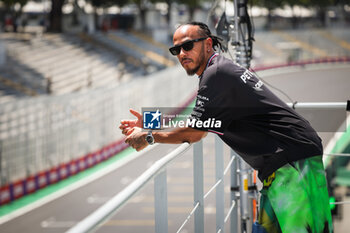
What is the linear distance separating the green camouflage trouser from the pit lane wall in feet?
32.6

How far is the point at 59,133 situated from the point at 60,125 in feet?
0.78

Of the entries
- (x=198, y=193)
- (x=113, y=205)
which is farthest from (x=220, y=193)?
(x=113, y=205)

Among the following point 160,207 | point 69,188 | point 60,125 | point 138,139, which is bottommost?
point 69,188

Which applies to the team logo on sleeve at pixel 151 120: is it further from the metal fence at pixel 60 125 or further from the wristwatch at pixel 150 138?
the metal fence at pixel 60 125

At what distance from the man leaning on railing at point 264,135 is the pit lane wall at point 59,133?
31.7 feet

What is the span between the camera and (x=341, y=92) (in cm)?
513

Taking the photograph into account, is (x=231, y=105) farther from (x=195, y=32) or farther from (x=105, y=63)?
(x=105, y=63)

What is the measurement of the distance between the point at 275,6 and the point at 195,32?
5855cm

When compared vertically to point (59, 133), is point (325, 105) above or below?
above

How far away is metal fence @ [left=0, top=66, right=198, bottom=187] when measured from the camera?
1213 cm

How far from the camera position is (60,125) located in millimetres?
14016

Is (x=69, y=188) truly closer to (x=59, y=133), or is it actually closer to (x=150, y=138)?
(x=59, y=133)

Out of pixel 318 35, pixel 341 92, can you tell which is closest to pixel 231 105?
pixel 341 92

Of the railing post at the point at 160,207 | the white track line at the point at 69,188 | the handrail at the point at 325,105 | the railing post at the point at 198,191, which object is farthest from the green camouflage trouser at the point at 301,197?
the white track line at the point at 69,188
